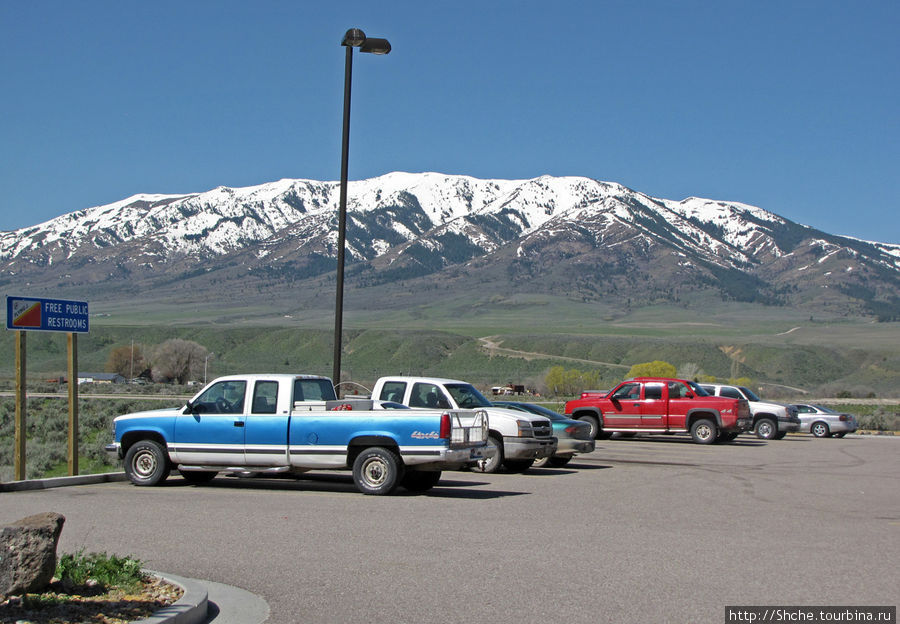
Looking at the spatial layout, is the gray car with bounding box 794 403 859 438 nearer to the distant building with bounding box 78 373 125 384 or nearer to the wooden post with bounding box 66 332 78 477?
the wooden post with bounding box 66 332 78 477

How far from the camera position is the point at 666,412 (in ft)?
96.4

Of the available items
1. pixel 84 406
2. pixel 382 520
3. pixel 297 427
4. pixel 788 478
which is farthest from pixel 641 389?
pixel 84 406

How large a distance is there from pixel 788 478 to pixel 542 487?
17.2 ft

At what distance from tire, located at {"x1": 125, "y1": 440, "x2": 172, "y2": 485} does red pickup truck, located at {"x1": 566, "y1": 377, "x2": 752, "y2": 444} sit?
51.1 feet

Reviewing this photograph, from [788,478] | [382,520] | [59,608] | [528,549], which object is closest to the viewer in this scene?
[59,608]

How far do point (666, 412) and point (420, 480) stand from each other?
15219 millimetres

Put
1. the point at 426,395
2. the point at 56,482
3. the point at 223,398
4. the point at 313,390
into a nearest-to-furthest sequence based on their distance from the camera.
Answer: the point at 56,482
the point at 223,398
the point at 313,390
the point at 426,395

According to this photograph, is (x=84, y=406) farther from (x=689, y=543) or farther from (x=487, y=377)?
(x=487, y=377)

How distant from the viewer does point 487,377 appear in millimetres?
98062

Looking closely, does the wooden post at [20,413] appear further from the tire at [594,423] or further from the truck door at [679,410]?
the truck door at [679,410]

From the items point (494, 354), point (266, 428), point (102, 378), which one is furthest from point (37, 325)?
point (494, 354)

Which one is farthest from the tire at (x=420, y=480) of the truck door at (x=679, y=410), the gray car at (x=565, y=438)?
the truck door at (x=679, y=410)

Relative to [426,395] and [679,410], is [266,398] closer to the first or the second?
[426,395]

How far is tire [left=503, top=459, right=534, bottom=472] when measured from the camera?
62.6 ft
